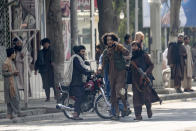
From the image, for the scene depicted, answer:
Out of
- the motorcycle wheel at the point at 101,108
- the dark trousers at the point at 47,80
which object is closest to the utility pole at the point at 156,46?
the dark trousers at the point at 47,80

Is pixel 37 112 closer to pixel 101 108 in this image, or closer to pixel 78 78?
pixel 78 78

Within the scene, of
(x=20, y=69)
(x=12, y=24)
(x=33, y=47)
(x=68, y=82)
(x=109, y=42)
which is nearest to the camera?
(x=109, y=42)

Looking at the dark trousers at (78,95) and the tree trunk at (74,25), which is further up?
the tree trunk at (74,25)

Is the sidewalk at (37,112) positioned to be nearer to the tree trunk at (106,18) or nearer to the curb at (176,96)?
the curb at (176,96)

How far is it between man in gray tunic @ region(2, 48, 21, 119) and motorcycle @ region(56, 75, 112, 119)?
1.01 m

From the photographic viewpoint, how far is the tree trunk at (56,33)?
806 inches

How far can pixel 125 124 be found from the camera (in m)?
15.8

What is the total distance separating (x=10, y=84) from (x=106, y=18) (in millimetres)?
5318

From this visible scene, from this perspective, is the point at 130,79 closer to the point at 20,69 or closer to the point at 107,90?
the point at 107,90

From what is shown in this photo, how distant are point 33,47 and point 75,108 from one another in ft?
28.1

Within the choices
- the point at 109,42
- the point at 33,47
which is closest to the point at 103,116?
the point at 109,42

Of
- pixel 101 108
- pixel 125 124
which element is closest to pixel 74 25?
pixel 101 108

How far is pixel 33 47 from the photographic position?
2583 centimetres

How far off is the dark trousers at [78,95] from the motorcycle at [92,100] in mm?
140
